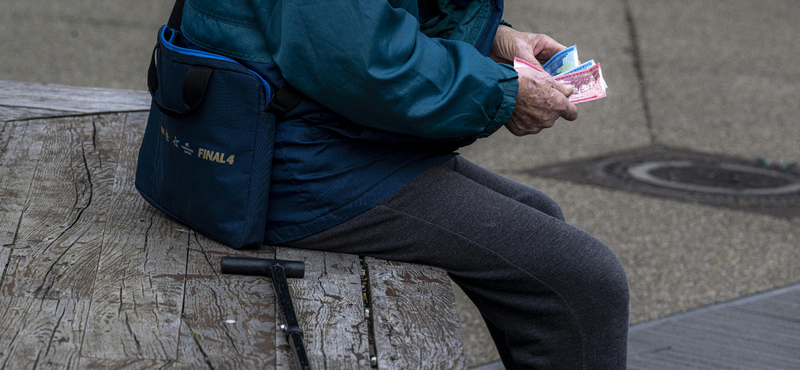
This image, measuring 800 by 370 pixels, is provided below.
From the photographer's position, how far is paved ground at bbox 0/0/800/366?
3.78 m

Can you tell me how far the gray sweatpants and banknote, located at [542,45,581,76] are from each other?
0.43 meters

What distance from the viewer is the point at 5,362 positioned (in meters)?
1.47

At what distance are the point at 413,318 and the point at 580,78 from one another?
77 cm

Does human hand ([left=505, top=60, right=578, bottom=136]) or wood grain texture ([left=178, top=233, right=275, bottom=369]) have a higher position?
human hand ([left=505, top=60, right=578, bottom=136])

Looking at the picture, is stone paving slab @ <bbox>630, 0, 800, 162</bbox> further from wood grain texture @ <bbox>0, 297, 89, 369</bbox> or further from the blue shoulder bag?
wood grain texture @ <bbox>0, 297, 89, 369</bbox>

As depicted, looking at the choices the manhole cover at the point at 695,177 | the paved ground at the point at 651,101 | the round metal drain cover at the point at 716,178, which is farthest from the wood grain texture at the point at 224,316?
the round metal drain cover at the point at 716,178

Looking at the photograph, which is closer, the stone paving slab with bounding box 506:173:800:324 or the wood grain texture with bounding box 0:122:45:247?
the wood grain texture with bounding box 0:122:45:247

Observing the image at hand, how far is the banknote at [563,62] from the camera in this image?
2113 mm

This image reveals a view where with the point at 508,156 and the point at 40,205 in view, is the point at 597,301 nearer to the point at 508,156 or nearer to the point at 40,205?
the point at 40,205

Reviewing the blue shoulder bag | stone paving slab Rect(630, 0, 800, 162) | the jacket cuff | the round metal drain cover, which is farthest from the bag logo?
stone paving slab Rect(630, 0, 800, 162)

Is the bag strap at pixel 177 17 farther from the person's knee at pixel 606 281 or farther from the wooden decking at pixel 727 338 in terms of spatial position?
the wooden decking at pixel 727 338

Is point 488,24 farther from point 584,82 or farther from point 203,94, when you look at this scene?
point 203,94

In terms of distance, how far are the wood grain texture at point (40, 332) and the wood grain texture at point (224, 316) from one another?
21 cm

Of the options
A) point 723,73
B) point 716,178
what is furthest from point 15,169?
point 723,73
